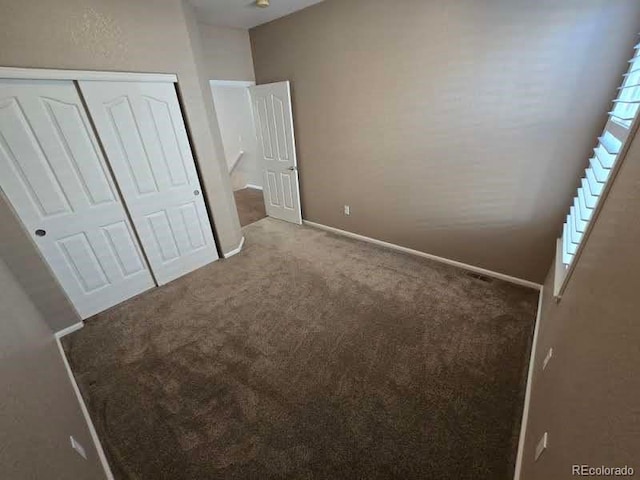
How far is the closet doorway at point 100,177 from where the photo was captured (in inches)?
74.5

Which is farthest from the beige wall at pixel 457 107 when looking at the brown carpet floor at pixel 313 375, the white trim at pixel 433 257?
the brown carpet floor at pixel 313 375

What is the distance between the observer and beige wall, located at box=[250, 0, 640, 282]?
1.86m

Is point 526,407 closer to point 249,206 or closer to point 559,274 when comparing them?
point 559,274

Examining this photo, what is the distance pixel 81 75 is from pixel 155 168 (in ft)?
2.71

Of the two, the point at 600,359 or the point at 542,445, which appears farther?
the point at 542,445

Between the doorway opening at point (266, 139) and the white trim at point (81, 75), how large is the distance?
1210mm

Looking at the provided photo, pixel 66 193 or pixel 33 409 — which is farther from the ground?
pixel 66 193

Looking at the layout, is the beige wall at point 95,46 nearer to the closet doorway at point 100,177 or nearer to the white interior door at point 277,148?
the closet doorway at point 100,177

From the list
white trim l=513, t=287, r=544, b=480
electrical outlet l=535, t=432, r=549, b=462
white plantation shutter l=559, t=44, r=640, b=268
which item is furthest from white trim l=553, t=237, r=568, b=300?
electrical outlet l=535, t=432, r=549, b=462

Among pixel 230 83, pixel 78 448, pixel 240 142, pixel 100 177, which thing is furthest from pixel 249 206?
pixel 78 448

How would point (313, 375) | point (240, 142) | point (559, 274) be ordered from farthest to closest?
point (240, 142)
point (313, 375)
point (559, 274)

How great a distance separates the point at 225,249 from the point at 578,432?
10.7 feet

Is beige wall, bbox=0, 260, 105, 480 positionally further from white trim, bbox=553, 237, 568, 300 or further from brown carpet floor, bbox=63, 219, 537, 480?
white trim, bbox=553, 237, 568, 300

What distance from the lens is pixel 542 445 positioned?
1.03 m
